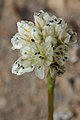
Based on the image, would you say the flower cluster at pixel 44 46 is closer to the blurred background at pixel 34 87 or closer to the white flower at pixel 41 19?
the white flower at pixel 41 19

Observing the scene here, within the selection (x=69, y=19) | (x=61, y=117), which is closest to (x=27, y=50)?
(x=61, y=117)

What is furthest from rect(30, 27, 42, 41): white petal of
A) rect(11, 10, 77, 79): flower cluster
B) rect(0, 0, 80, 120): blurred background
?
rect(0, 0, 80, 120): blurred background

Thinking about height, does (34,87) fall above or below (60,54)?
above

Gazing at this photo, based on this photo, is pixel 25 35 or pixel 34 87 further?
pixel 34 87

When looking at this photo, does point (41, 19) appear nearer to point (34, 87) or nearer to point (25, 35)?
point (25, 35)

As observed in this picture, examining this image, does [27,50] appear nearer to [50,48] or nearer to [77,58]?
[50,48]

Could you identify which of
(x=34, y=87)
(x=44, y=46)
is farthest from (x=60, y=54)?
(x=34, y=87)

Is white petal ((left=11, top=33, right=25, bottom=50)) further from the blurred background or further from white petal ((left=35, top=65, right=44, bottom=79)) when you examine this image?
the blurred background

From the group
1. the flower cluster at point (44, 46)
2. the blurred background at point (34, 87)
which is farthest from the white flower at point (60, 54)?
the blurred background at point (34, 87)
